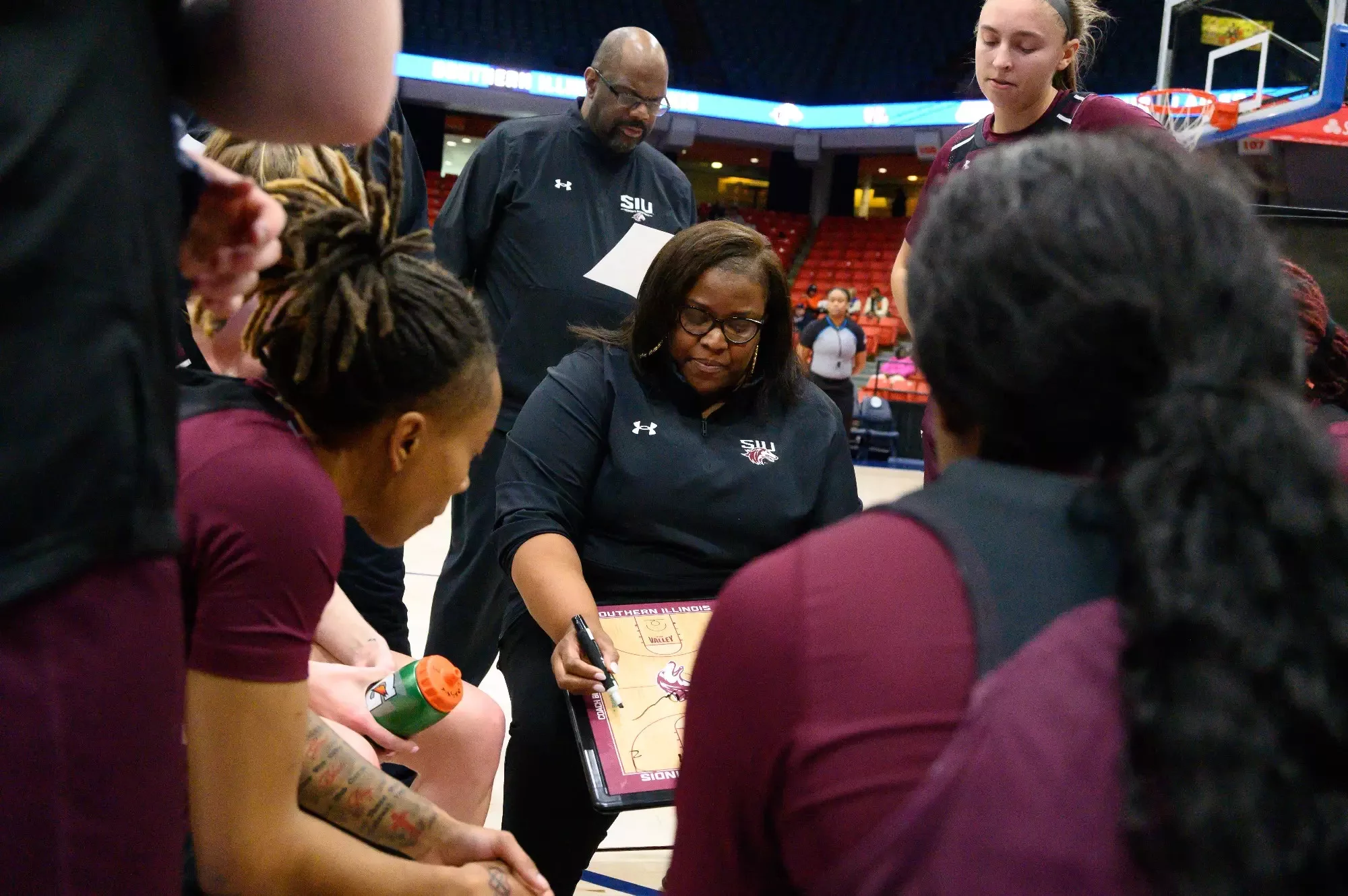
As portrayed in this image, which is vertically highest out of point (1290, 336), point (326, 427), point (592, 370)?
point (1290, 336)

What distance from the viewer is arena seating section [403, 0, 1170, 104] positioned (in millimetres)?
15109

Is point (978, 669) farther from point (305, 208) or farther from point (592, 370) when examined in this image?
point (592, 370)

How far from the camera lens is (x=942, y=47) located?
16156mm

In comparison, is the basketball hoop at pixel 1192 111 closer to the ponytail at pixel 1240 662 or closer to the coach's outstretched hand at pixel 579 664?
the coach's outstretched hand at pixel 579 664

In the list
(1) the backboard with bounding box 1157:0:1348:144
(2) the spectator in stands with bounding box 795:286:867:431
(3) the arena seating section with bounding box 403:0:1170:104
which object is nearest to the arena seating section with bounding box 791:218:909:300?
(3) the arena seating section with bounding box 403:0:1170:104

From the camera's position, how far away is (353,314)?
119 centimetres

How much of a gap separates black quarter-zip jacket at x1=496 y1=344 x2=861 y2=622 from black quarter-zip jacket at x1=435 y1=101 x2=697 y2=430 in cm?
87

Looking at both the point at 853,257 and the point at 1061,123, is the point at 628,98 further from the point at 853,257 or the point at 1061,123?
the point at 853,257

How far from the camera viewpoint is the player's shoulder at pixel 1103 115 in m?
2.42

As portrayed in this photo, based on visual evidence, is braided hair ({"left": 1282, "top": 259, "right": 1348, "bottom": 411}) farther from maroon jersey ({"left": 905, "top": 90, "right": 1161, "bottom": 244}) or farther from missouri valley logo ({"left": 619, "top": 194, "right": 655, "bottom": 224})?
missouri valley logo ({"left": 619, "top": 194, "right": 655, "bottom": 224})

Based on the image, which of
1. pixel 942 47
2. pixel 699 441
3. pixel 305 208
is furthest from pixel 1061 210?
pixel 942 47

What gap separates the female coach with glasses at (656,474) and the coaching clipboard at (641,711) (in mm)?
139

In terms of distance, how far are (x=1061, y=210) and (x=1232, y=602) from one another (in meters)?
→ 0.27

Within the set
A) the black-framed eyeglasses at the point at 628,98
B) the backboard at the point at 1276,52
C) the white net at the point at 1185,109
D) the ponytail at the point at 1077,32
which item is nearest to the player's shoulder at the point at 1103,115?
the ponytail at the point at 1077,32
